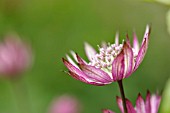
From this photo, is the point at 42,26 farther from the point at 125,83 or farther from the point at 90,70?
the point at 90,70

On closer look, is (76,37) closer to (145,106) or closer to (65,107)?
(65,107)

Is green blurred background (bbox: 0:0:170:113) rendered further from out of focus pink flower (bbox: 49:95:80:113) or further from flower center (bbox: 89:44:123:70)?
flower center (bbox: 89:44:123:70)

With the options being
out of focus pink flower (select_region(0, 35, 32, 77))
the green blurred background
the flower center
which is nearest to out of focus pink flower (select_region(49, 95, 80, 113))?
out of focus pink flower (select_region(0, 35, 32, 77))

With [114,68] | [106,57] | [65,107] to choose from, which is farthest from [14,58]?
[114,68]

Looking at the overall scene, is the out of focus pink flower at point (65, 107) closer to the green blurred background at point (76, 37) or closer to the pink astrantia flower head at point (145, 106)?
the green blurred background at point (76, 37)

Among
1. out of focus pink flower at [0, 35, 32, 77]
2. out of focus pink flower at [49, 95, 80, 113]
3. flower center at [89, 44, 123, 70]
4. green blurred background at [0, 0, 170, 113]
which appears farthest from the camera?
green blurred background at [0, 0, 170, 113]

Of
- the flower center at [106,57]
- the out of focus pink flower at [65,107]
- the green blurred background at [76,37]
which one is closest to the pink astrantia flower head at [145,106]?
the flower center at [106,57]
